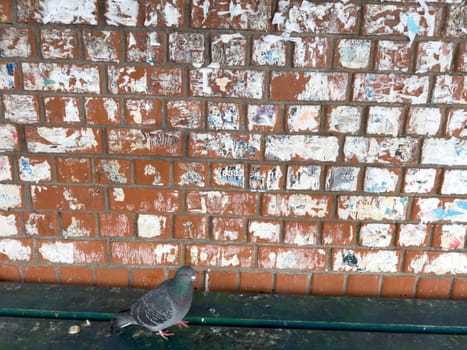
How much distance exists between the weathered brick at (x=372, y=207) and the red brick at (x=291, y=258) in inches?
8.1

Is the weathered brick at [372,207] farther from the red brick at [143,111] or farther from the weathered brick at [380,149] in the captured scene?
the red brick at [143,111]

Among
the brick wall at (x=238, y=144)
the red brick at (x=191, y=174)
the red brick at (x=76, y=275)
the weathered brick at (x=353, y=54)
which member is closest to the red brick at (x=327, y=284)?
the brick wall at (x=238, y=144)

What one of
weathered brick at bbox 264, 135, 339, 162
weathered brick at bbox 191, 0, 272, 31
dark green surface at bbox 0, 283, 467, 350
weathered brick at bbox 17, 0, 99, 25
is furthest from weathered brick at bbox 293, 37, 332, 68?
dark green surface at bbox 0, 283, 467, 350

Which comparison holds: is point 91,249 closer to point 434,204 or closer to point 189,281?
point 189,281

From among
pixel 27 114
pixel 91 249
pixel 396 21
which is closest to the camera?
pixel 396 21

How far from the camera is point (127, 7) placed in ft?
5.27

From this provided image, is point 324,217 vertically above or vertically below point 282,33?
below

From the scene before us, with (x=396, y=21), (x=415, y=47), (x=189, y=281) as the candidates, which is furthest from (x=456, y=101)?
(x=189, y=281)

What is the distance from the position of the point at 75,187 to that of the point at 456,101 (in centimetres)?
156

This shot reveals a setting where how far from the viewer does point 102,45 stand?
1.64 meters

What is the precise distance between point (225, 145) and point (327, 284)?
0.77m

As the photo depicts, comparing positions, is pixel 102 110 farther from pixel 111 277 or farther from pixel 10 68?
pixel 111 277

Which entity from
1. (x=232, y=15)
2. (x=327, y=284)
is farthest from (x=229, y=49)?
(x=327, y=284)

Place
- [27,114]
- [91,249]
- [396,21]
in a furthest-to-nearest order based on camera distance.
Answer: [91,249] < [27,114] < [396,21]
